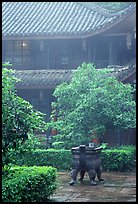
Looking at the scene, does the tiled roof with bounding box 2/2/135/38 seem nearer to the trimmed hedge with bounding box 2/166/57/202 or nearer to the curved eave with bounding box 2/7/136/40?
the curved eave with bounding box 2/7/136/40

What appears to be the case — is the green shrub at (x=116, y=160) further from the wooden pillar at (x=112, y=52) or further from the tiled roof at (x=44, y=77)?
the wooden pillar at (x=112, y=52)

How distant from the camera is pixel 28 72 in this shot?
62.6ft

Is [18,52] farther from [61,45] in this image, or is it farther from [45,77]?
[45,77]

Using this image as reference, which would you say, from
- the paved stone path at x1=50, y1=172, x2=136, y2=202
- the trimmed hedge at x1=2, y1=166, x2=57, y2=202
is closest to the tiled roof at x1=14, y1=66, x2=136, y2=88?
the paved stone path at x1=50, y1=172, x2=136, y2=202

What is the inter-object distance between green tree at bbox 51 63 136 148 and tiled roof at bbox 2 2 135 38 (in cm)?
471

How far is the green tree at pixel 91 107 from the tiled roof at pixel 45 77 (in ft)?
10.3

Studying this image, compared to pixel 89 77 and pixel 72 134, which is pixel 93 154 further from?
pixel 89 77

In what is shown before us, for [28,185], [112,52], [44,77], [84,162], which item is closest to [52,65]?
[44,77]

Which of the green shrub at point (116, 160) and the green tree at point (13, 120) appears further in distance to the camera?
the green shrub at point (116, 160)

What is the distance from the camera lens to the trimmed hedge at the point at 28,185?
22.3 feet

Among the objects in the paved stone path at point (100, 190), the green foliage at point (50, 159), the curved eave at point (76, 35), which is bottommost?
the paved stone path at point (100, 190)

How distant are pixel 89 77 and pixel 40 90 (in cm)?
523

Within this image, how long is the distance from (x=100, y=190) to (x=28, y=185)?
260cm

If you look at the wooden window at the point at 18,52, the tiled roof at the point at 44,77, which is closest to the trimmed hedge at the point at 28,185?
the tiled roof at the point at 44,77
